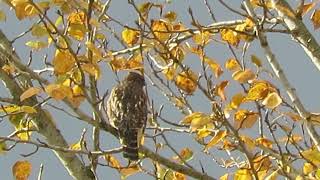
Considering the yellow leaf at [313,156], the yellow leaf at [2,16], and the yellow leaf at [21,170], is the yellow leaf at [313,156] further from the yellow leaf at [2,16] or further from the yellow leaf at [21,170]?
the yellow leaf at [2,16]

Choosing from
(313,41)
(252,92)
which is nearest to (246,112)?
(252,92)

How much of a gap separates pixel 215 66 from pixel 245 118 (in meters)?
1.45

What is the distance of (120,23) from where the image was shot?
269 inches

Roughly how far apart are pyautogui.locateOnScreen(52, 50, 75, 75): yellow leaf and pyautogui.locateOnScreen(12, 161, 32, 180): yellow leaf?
1.27 m

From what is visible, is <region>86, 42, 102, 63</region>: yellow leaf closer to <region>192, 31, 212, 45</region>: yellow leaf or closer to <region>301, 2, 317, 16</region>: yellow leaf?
<region>192, 31, 212, 45</region>: yellow leaf

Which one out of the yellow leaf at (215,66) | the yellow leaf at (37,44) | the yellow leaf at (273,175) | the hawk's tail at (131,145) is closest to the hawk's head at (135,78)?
the hawk's tail at (131,145)

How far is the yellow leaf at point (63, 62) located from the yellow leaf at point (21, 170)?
4.18 feet

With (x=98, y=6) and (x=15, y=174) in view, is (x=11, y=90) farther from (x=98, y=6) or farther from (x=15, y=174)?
(x=98, y=6)

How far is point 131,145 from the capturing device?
7.53 metres

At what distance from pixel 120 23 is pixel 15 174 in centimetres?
141

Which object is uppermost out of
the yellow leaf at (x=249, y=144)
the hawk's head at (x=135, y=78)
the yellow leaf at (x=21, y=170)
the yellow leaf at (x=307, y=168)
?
the hawk's head at (x=135, y=78)

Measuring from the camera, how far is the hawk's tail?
24.1ft

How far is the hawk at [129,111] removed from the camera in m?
7.57

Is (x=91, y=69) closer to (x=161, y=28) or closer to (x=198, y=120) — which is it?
(x=198, y=120)
